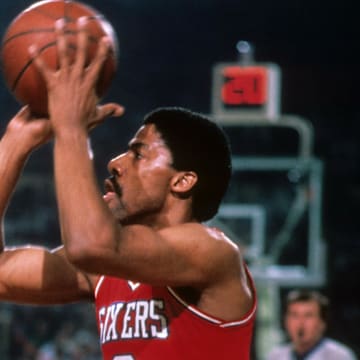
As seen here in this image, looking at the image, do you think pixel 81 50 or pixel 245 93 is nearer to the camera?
pixel 81 50

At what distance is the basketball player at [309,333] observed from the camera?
5.77 metres

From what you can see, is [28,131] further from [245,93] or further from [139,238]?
[245,93]

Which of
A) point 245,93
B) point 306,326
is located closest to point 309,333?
point 306,326

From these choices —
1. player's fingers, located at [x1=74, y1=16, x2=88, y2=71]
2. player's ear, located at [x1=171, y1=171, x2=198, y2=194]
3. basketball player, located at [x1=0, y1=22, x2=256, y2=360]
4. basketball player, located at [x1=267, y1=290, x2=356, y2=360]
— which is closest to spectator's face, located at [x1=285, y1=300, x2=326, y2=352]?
basketball player, located at [x1=267, y1=290, x2=356, y2=360]

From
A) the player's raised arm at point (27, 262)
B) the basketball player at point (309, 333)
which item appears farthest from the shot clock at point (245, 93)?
the player's raised arm at point (27, 262)

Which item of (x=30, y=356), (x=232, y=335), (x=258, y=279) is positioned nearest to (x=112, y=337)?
(x=232, y=335)

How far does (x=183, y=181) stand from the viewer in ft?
9.68

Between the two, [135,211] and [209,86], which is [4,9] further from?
[135,211]

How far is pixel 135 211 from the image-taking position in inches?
114

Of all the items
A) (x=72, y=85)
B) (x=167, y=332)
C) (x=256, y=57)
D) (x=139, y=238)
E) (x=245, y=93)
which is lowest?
(x=256, y=57)

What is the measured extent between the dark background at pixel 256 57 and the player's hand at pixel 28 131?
48.0 ft

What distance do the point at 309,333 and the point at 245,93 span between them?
18.5 feet

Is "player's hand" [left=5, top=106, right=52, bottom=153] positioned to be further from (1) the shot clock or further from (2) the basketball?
(1) the shot clock

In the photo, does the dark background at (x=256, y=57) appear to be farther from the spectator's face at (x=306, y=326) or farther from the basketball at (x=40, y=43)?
the basketball at (x=40, y=43)
